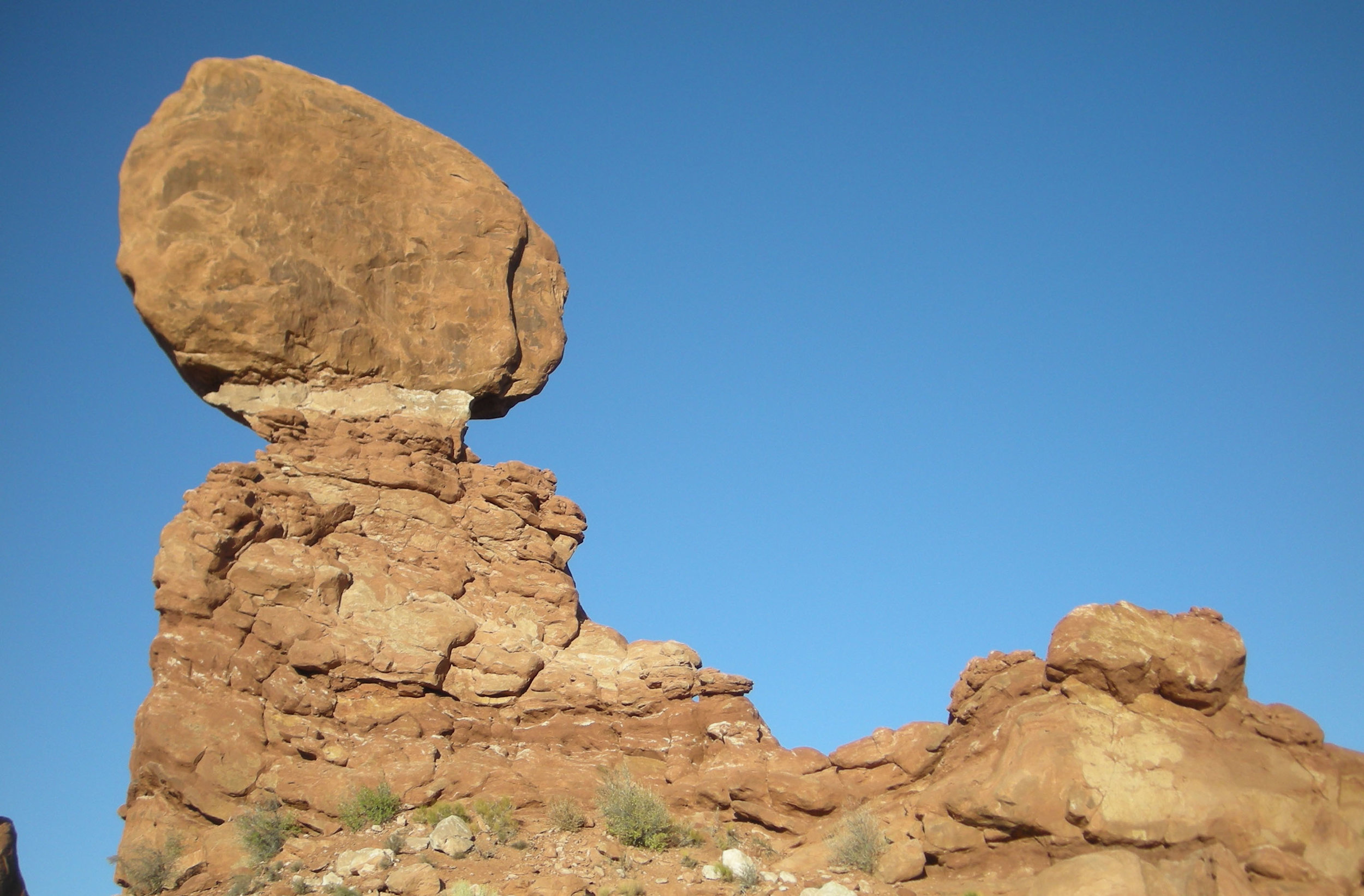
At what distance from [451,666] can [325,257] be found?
682cm

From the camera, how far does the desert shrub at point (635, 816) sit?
678 inches

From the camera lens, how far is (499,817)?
57.1ft

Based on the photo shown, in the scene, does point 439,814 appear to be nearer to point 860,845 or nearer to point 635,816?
point 635,816

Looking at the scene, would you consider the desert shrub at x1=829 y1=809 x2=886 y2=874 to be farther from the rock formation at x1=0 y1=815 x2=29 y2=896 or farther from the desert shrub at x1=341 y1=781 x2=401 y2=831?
the rock formation at x1=0 y1=815 x2=29 y2=896

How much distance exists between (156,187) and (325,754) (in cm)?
881

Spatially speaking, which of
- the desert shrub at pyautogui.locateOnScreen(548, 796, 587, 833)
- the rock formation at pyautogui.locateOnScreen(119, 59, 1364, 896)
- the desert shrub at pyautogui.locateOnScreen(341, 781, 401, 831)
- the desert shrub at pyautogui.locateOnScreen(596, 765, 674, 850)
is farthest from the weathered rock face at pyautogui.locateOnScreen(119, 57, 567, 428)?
the desert shrub at pyautogui.locateOnScreen(596, 765, 674, 850)

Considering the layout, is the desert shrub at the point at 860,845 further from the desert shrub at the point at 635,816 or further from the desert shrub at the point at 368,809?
the desert shrub at the point at 368,809

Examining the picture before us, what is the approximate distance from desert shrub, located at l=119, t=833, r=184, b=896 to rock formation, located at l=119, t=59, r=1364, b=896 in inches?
6.0

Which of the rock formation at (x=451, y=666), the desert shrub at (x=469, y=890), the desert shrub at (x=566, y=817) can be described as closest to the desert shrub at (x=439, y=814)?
the rock formation at (x=451, y=666)

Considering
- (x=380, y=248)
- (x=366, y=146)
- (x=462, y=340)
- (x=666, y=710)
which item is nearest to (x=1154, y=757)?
(x=666, y=710)

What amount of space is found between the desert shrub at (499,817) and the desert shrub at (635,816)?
1219 mm

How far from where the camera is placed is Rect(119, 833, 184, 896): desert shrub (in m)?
16.3

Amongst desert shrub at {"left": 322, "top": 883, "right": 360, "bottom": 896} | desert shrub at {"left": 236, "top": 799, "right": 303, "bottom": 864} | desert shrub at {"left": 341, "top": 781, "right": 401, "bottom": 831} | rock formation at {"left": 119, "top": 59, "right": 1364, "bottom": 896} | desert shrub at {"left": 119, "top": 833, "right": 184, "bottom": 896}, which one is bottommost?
desert shrub at {"left": 322, "top": 883, "right": 360, "bottom": 896}

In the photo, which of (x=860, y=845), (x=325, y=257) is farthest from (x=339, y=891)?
(x=325, y=257)
